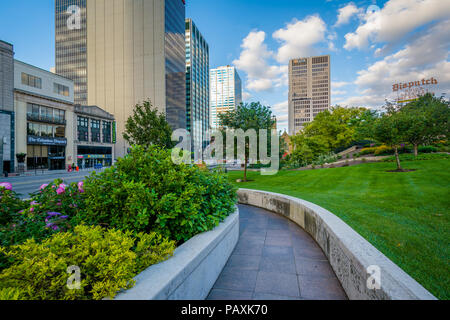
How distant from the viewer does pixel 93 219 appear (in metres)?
3.42

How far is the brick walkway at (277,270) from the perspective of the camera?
9.46 ft

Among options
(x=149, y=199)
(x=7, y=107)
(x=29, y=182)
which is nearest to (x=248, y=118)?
(x=149, y=199)

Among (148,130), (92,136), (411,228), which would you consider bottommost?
(411,228)

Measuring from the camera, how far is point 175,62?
75938 millimetres

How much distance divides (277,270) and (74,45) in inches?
3751

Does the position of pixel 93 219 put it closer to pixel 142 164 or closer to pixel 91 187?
pixel 91 187

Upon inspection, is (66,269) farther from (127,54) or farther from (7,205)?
(127,54)

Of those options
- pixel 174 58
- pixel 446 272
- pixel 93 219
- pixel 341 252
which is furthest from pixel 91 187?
pixel 174 58

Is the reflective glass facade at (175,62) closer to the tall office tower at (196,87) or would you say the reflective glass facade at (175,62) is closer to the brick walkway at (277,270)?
the tall office tower at (196,87)

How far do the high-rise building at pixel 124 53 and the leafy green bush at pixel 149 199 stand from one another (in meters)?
68.6

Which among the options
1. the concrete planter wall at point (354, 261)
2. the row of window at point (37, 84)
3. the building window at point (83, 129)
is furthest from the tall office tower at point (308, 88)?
the concrete planter wall at point (354, 261)

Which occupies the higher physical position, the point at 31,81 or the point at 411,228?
the point at 31,81

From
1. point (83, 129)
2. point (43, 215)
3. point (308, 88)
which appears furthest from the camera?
point (308, 88)

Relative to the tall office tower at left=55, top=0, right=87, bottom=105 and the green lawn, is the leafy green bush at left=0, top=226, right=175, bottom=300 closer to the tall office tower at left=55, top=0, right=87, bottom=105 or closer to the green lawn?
the green lawn
